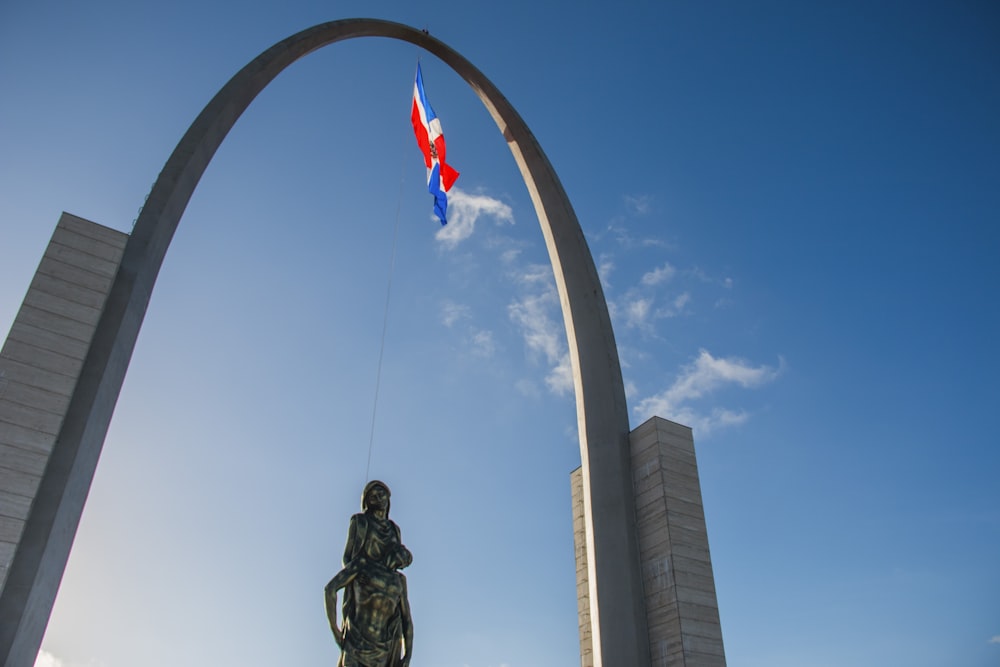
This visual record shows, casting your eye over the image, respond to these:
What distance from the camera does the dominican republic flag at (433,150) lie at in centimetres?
1658

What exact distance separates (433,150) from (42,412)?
10409 mm

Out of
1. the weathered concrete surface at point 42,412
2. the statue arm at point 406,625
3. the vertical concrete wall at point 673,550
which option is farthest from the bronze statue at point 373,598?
the vertical concrete wall at point 673,550

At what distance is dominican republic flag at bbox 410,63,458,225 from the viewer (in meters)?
16.6

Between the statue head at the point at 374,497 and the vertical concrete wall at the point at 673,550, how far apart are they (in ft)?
13.2

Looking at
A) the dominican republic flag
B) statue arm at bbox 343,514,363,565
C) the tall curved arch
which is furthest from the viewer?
the dominican republic flag

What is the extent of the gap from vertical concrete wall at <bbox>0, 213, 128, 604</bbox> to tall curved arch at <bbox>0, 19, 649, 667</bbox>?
400 millimetres

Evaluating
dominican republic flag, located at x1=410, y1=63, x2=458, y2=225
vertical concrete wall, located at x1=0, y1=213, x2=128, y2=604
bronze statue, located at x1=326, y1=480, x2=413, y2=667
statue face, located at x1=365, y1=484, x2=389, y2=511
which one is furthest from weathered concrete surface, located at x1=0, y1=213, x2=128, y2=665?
dominican republic flag, located at x1=410, y1=63, x2=458, y2=225

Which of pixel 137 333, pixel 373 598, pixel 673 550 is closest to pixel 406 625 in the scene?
pixel 373 598

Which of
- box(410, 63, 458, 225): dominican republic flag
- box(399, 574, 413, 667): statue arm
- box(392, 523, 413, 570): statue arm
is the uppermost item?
box(410, 63, 458, 225): dominican republic flag

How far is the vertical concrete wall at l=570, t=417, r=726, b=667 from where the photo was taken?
1009 centimetres

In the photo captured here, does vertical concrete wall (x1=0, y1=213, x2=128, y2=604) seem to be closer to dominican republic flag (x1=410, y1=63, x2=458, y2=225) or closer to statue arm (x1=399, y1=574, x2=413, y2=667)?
statue arm (x1=399, y1=574, x2=413, y2=667)

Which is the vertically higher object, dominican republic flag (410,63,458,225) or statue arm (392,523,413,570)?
dominican republic flag (410,63,458,225)

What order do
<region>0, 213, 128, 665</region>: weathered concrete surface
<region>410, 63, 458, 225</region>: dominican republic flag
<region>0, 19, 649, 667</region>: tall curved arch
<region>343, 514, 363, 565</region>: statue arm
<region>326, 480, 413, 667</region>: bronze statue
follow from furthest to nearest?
<region>410, 63, 458, 225</region>: dominican republic flag, <region>343, 514, 363, 565</region>: statue arm, <region>326, 480, 413, 667</region>: bronze statue, <region>0, 19, 649, 667</region>: tall curved arch, <region>0, 213, 128, 665</region>: weathered concrete surface

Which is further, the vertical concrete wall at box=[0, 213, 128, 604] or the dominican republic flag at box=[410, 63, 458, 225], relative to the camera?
the dominican republic flag at box=[410, 63, 458, 225]
